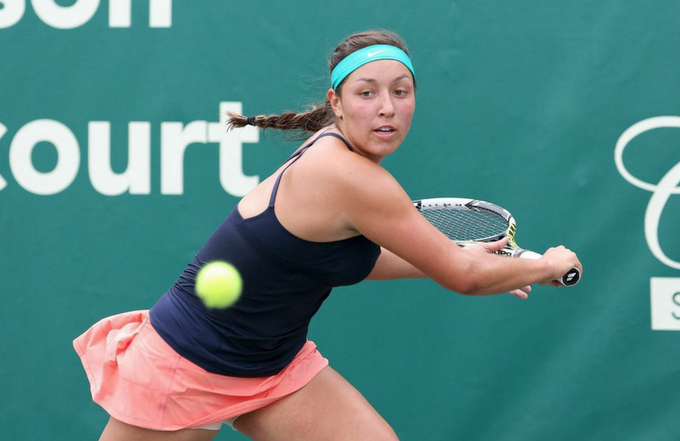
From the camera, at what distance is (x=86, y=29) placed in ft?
9.61

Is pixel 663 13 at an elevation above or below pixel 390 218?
above

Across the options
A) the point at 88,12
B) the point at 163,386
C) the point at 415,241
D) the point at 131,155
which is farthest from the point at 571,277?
the point at 88,12

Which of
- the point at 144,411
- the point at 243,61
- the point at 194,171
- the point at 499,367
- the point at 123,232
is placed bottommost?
the point at 499,367

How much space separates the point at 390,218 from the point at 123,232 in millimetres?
1452

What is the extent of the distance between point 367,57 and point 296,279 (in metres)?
0.49

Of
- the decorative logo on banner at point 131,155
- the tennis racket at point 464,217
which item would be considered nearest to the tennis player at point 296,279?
the tennis racket at point 464,217

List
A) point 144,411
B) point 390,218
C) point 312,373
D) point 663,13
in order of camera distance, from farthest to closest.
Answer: point 663,13, point 312,373, point 144,411, point 390,218

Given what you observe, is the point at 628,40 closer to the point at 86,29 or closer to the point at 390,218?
the point at 390,218

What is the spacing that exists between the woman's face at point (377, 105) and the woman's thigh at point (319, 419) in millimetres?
618

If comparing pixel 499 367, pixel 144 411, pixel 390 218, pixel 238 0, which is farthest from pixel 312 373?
pixel 238 0

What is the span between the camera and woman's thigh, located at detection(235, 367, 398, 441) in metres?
2.03

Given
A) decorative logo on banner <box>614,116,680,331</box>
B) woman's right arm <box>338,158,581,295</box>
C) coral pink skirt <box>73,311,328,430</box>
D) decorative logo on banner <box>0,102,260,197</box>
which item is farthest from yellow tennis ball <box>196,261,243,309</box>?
decorative logo on banner <box>614,116,680,331</box>

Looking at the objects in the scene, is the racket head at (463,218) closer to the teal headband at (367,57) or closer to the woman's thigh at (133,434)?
the teal headband at (367,57)

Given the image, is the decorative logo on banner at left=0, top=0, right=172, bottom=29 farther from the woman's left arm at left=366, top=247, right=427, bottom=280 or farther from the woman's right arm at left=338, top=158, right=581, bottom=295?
the woman's right arm at left=338, top=158, right=581, bottom=295
